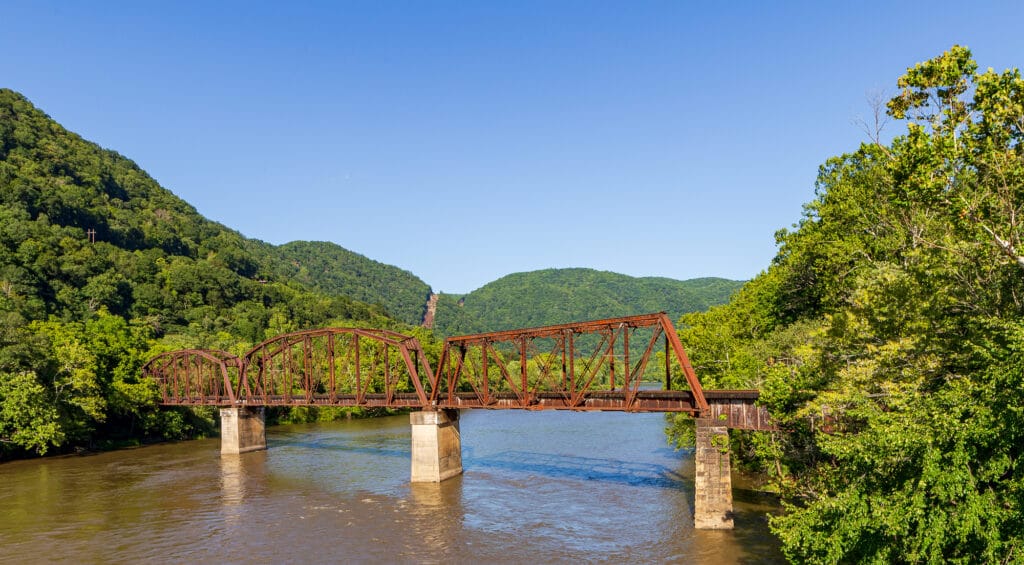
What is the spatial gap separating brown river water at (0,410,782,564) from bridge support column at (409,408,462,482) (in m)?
1.33

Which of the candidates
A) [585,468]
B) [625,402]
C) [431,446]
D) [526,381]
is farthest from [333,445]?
[625,402]

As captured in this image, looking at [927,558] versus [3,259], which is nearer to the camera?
[927,558]

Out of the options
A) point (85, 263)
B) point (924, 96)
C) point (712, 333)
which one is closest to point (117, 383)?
point (85, 263)

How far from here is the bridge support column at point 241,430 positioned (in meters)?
68.8

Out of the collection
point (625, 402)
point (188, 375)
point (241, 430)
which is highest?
point (625, 402)

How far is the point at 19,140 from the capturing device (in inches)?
6078

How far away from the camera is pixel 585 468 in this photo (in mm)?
52969

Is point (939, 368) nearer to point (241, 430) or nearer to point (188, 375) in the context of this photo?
point (241, 430)

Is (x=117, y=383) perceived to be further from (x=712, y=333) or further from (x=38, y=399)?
(x=712, y=333)

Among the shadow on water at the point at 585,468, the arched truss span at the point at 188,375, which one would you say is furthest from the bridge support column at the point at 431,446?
the arched truss span at the point at 188,375

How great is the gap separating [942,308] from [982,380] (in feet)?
13.7

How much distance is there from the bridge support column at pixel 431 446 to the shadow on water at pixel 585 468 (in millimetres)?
6166

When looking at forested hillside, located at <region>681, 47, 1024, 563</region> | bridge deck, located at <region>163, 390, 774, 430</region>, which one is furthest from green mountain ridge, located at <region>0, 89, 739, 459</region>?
forested hillside, located at <region>681, 47, 1024, 563</region>

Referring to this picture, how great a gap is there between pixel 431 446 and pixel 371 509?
8.42 m
